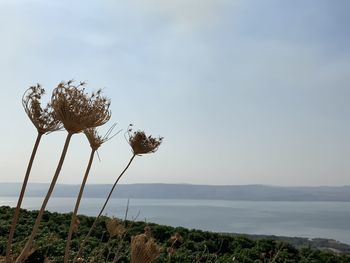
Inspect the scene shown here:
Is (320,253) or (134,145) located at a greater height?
(134,145)

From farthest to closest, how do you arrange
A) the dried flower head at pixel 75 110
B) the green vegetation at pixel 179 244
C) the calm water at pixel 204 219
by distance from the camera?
the green vegetation at pixel 179 244 → the calm water at pixel 204 219 → the dried flower head at pixel 75 110

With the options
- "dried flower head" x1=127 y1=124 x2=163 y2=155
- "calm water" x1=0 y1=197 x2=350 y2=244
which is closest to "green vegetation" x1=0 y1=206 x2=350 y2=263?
"calm water" x1=0 y1=197 x2=350 y2=244

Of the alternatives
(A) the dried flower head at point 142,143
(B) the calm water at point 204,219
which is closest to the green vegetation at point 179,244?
(B) the calm water at point 204,219

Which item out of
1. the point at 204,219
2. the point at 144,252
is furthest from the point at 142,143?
the point at 204,219

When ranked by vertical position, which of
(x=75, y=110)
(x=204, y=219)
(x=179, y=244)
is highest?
(x=75, y=110)

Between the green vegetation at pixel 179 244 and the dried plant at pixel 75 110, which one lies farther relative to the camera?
the green vegetation at pixel 179 244

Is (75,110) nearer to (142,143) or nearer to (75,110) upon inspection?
(75,110)

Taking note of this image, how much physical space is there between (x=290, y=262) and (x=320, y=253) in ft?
3.79

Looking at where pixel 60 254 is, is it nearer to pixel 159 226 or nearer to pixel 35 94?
pixel 159 226

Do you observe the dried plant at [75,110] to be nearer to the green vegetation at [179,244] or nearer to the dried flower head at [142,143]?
the dried flower head at [142,143]

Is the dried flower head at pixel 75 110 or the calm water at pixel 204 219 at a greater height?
the dried flower head at pixel 75 110

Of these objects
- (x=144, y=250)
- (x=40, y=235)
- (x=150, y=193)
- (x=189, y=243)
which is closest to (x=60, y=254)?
(x=40, y=235)

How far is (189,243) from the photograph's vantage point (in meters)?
11.2

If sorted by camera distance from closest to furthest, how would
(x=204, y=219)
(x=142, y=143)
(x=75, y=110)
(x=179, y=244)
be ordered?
(x=75, y=110)
(x=142, y=143)
(x=179, y=244)
(x=204, y=219)
